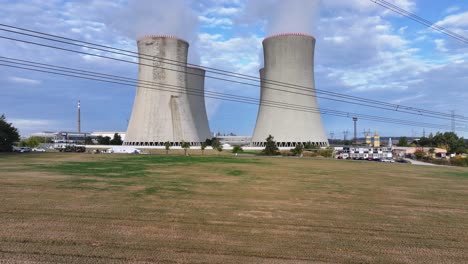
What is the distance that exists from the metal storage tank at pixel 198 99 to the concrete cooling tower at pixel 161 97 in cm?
627

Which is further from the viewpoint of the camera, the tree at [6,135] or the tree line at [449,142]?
the tree line at [449,142]

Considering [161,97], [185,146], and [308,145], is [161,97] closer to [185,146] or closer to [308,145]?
[185,146]

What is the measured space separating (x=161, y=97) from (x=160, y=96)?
112 mm

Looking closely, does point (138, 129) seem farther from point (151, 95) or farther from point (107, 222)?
point (107, 222)

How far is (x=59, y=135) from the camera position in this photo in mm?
75438

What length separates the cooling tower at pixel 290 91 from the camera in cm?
2766

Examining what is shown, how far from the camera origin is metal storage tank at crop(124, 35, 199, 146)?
28.4 m

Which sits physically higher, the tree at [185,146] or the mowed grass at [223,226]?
the tree at [185,146]

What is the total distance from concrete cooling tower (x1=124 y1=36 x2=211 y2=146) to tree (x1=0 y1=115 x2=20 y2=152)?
27.8ft

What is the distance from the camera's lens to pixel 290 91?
90.3ft

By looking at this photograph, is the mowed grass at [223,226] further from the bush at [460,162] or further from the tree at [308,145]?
the tree at [308,145]

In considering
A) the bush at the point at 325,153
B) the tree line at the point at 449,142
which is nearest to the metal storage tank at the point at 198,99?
the bush at the point at 325,153

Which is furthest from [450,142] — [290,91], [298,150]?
[290,91]

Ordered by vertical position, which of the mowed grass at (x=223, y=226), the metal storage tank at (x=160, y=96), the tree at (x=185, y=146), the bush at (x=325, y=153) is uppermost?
the metal storage tank at (x=160, y=96)
